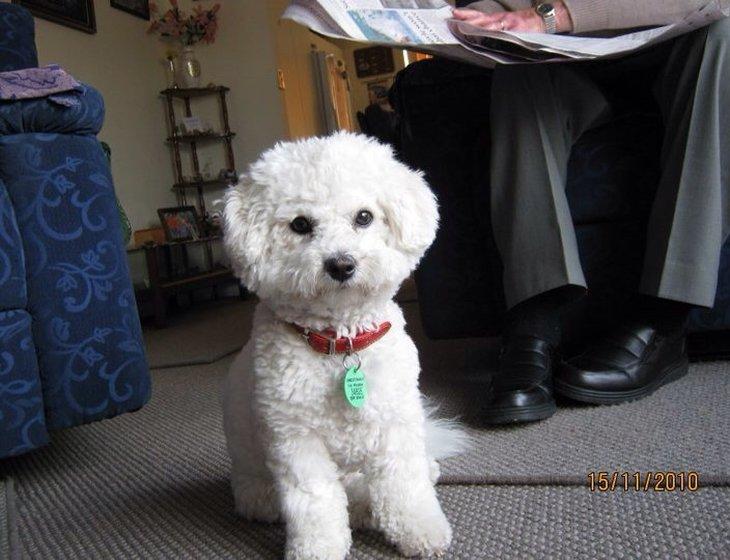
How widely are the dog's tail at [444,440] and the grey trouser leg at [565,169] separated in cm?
25

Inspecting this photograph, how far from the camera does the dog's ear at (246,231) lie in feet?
2.06

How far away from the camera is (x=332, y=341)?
0.64 m

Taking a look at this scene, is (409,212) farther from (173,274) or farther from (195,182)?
(195,182)

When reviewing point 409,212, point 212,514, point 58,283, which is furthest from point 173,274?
point 409,212

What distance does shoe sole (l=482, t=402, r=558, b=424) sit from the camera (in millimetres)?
925

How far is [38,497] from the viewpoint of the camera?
0.95m

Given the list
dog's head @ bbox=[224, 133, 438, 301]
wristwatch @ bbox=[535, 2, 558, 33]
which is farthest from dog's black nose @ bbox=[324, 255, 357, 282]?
wristwatch @ bbox=[535, 2, 558, 33]

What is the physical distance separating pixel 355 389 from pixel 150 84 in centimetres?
342

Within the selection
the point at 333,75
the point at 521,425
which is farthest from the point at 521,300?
the point at 333,75

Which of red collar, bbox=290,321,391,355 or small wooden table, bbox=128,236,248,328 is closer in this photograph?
red collar, bbox=290,321,391,355

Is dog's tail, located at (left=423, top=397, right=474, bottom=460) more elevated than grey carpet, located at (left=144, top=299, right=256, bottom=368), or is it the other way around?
grey carpet, located at (left=144, top=299, right=256, bottom=368)

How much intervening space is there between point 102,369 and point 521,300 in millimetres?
716

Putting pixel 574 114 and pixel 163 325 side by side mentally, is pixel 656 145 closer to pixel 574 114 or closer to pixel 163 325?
pixel 574 114

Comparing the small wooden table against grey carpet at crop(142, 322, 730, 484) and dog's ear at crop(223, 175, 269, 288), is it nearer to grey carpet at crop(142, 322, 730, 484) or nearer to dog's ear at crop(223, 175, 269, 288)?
grey carpet at crop(142, 322, 730, 484)
